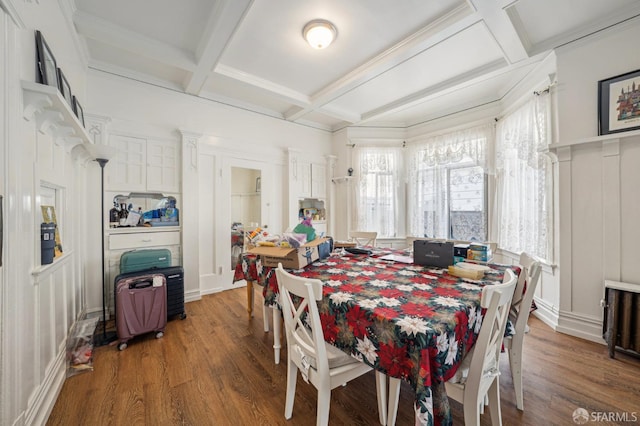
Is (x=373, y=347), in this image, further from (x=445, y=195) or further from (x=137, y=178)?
(x=445, y=195)

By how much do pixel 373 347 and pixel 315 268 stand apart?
85 centimetres

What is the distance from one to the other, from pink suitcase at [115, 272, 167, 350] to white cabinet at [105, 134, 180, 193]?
3.86 feet

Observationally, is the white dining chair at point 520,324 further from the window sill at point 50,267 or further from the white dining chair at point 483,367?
the window sill at point 50,267

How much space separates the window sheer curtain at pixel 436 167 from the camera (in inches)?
146

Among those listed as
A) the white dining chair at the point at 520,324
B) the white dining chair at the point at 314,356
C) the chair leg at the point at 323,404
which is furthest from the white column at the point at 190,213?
the white dining chair at the point at 520,324

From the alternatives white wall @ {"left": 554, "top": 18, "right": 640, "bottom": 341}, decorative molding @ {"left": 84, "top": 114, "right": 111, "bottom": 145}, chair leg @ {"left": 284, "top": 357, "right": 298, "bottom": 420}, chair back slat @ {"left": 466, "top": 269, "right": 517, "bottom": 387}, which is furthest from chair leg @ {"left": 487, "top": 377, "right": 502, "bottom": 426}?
decorative molding @ {"left": 84, "top": 114, "right": 111, "bottom": 145}

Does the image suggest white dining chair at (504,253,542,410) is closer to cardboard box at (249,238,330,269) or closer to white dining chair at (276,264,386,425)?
white dining chair at (276,264,386,425)

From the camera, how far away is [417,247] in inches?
77.5

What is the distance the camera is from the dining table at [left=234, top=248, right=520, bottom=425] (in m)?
0.95

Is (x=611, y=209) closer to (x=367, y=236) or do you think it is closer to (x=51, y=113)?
(x=367, y=236)

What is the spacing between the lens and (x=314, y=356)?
1278 millimetres

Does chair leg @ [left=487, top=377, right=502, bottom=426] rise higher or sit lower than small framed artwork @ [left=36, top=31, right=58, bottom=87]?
lower

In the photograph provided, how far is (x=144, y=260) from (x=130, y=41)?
2.25 m

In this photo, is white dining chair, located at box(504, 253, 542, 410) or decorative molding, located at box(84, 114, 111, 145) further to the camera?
decorative molding, located at box(84, 114, 111, 145)
